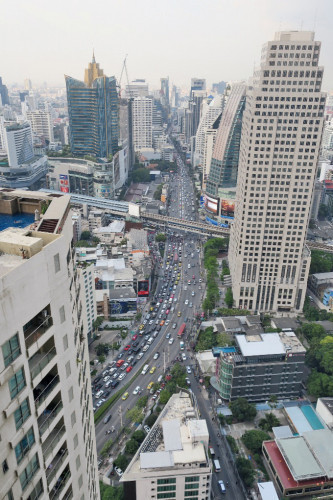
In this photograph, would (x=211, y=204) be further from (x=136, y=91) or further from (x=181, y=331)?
(x=136, y=91)

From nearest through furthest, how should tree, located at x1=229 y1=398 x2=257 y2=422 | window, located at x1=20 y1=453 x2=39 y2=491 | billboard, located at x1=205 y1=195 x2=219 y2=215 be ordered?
window, located at x1=20 y1=453 x2=39 y2=491, tree, located at x1=229 y1=398 x2=257 y2=422, billboard, located at x1=205 y1=195 x2=219 y2=215

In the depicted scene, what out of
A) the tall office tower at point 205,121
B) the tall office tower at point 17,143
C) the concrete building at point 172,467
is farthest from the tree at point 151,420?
the tall office tower at point 205,121

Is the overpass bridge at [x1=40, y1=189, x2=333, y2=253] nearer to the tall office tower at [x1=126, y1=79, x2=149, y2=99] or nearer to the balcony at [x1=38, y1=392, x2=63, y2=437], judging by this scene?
the balcony at [x1=38, y1=392, x2=63, y2=437]

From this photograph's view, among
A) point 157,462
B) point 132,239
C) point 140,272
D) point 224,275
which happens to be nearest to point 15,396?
point 157,462

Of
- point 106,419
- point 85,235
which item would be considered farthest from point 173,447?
point 85,235

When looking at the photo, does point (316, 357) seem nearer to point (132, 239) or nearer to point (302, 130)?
point (302, 130)

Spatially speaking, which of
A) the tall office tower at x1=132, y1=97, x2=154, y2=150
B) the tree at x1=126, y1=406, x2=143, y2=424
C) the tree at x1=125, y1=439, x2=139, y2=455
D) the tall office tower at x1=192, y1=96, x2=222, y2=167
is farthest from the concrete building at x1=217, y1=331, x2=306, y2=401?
the tall office tower at x1=132, y1=97, x2=154, y2=150
